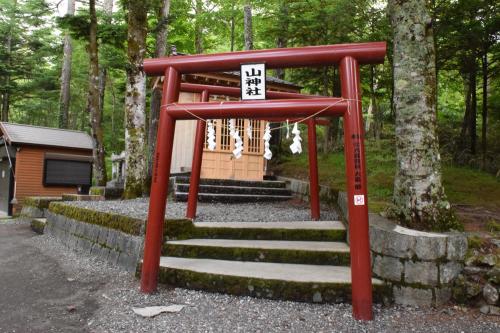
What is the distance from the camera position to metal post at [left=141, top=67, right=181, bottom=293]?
392 cm

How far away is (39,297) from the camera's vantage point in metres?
4.08

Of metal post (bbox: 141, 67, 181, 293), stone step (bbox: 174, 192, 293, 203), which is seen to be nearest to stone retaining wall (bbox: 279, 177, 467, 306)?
metal post (bbox: 141, 67, 181, 293)

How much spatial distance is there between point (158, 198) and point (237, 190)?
5835 millimetres

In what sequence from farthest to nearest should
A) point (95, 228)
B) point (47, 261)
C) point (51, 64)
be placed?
1. point (51, 64)
2. point (95, 228)
3. point (47, 261)

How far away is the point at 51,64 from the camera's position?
87.2ft

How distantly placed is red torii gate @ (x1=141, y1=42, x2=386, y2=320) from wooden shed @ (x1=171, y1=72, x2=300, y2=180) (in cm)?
653

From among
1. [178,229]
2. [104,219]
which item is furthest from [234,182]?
[178,229]

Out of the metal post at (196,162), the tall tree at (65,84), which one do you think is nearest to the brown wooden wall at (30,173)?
the tall tree at (65,84)

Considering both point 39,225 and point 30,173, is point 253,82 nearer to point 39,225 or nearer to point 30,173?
point 39,225

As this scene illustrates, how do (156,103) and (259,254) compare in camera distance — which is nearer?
(259,254)

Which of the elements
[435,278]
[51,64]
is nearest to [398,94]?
[435,278]

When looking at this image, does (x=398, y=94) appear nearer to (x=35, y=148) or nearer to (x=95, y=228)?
(x=95, y=228)

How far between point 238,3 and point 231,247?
16.1 metres

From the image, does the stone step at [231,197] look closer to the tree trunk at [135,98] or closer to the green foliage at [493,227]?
the tree trunk at [135,98]
